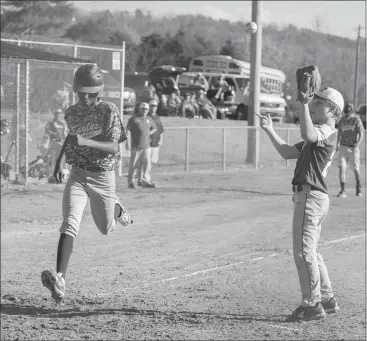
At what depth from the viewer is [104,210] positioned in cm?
693

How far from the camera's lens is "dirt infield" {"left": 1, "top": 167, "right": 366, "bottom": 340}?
25.4ft

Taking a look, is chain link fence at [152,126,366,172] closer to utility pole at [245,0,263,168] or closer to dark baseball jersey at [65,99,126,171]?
utility pole at [245,0,263,168]

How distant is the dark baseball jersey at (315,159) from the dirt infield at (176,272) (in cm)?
141

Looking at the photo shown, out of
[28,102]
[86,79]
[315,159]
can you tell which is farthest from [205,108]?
[86,79]

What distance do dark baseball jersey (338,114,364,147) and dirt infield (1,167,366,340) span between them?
137 centimetres

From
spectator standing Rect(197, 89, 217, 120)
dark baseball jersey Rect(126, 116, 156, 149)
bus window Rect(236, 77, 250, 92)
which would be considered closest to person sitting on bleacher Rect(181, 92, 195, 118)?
spectator standing Rect(197, 89, 217, 120)

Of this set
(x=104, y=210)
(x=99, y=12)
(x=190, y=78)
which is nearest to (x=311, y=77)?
(x=104, y=210)

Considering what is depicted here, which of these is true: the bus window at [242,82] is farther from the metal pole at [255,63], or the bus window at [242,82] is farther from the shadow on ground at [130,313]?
the shadow on ground at [130,313]

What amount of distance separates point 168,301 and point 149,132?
9.77 metres

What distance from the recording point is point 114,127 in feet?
19.8

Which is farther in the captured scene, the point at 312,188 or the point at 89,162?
the point at 312,188

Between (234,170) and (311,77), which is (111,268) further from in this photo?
(234,170)

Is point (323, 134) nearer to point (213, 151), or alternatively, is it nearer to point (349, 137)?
point (349, 137)

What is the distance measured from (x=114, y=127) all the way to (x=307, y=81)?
159 cm
